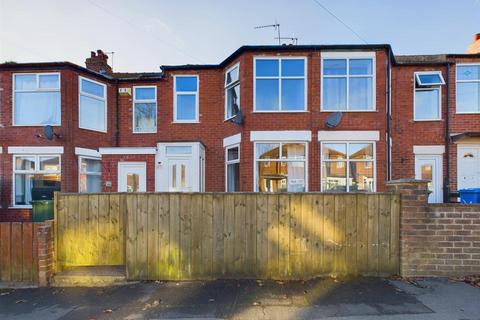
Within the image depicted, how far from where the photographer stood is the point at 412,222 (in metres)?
4.45

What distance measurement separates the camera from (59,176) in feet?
31.2

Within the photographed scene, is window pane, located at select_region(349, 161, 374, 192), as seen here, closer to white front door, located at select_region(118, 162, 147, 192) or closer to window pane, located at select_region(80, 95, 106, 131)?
white front door, located at select_region(118, 162, 147, 192)

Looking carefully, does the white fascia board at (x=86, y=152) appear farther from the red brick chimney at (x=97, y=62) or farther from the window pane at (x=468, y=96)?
the window pane at (x=468, y=96)

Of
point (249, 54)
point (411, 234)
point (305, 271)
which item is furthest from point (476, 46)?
point (305, 271)

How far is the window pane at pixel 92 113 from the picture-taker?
10242mm

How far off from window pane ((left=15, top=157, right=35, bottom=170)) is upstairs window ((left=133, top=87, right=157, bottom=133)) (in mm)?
3627

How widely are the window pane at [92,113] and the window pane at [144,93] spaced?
1387 millimetres

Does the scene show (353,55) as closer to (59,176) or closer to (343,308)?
(343,308)

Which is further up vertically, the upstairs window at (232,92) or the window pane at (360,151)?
the upstairs window at (232,92)

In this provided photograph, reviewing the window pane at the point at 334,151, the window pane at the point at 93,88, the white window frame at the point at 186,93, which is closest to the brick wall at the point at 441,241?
the window pane at the point at 334,151

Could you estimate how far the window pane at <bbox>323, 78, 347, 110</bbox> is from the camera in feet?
28.8

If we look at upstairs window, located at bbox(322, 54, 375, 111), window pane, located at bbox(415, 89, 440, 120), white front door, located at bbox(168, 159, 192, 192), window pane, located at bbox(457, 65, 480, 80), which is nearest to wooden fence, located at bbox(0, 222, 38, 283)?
white front door, located at bbox(168, 159, 192, 192)

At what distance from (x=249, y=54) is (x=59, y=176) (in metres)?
7.80

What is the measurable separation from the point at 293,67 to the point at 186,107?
4.46m
